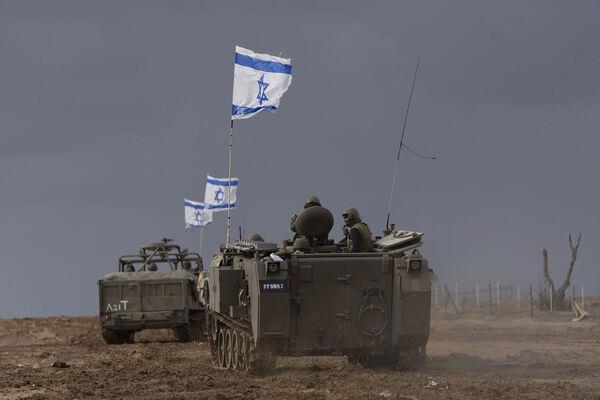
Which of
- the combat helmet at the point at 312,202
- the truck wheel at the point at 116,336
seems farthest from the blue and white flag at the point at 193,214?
the combat helmet at the point at 312,202

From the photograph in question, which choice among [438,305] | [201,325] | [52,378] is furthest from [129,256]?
[438,305]

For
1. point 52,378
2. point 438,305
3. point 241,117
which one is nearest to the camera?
point 52,378

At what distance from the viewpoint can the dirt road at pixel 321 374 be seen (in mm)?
15281

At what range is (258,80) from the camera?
29.5m

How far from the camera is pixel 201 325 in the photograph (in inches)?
1284

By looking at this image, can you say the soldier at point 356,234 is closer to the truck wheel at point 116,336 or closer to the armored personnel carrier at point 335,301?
the armored personnel carrier at point 335,301

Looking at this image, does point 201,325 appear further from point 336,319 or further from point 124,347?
point 336,319

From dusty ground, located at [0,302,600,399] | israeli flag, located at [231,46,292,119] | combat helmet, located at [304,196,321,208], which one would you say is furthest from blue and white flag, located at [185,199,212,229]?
combat helmet, located at [304,196,321,208]

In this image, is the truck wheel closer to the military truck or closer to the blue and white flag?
the military truck

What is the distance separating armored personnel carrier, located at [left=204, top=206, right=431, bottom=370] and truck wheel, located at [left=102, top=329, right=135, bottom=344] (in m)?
14.0

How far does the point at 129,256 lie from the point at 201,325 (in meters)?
2.98

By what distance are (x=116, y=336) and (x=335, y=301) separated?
609 inches

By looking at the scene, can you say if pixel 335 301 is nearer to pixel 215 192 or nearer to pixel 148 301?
pixel 148 301

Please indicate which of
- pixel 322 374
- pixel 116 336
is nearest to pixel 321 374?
pixel 322 374
